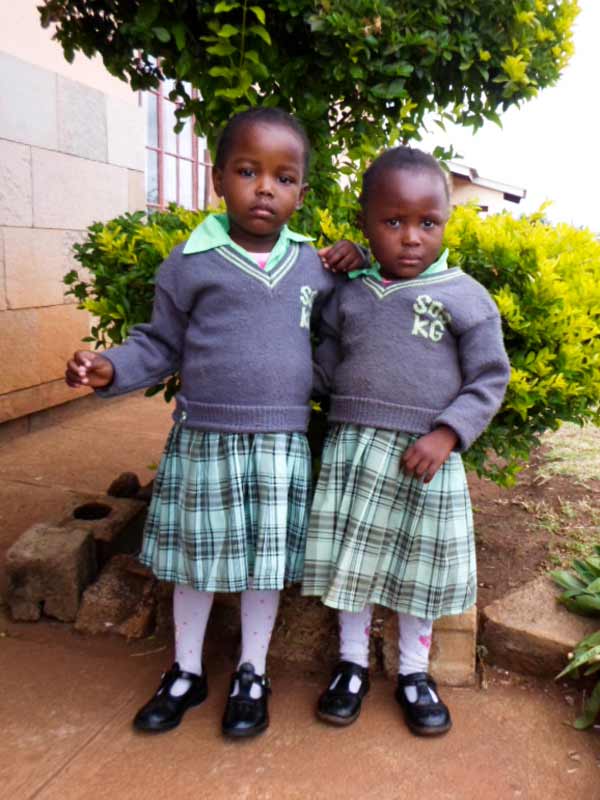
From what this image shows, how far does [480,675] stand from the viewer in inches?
93.9

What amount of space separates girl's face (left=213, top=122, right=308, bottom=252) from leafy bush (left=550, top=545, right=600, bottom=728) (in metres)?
1.52

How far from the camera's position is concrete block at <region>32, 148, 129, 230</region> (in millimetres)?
4477

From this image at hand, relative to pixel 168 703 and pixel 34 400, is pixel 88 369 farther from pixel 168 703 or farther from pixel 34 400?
pixel 34 400

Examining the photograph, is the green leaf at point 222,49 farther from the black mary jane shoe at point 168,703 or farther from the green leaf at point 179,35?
the black mary jane shoe at point 168,703

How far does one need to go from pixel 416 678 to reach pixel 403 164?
1.49 meters

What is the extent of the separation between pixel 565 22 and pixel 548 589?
1968 millimetres

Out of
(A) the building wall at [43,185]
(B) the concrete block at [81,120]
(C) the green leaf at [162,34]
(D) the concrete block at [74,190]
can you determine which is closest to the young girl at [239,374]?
(C) the green leaf at [162,34]

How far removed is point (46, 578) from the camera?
8.43ft

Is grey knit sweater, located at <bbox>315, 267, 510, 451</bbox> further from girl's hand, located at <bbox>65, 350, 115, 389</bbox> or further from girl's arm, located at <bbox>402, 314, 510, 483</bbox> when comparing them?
girl's hand, located at <bbox>65, 350, 115, 389</bbox>

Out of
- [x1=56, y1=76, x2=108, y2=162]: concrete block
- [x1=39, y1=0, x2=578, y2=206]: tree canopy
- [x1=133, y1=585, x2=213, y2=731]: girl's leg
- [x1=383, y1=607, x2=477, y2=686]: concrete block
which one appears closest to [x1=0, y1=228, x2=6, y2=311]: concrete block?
[x1=56, y1=76, x2=108, y2=162]: concrete block

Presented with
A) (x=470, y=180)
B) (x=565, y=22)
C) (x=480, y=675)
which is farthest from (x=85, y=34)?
(x=470, y=180)

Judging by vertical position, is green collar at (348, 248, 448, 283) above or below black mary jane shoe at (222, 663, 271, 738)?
above

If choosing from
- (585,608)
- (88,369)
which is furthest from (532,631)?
(88,369)

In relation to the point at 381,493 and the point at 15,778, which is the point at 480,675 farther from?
the point at 15,778
